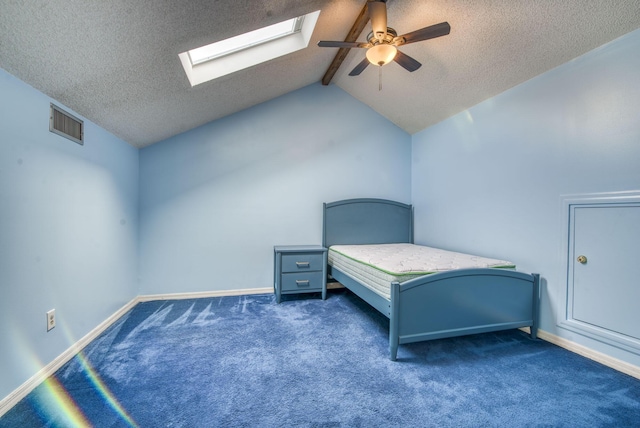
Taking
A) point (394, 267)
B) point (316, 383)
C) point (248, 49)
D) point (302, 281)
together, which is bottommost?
point (316, 383)

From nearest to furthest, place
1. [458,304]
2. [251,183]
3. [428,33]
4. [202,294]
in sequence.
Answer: [428,33] < [458,304] < [202,294] < [251,183]

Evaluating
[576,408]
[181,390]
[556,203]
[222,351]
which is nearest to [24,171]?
[181,390]

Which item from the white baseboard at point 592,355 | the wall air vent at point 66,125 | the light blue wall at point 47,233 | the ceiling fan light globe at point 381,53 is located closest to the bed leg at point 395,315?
the white baseboard at point 592,355

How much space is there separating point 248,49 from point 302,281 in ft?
8.04

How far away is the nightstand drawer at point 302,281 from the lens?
3.16m

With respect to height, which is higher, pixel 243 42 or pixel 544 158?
pixel 243 42

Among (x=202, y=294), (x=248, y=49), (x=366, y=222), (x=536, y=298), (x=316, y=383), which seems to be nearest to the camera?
(x=316, y=383)

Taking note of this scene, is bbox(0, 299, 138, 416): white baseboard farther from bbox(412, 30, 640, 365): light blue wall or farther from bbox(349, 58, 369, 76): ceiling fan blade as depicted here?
bbox(412, 30, 640, 365): light blue wall

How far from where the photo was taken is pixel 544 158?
2.32 meters

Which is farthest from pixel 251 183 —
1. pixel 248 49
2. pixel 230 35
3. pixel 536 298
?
pixel 536 298

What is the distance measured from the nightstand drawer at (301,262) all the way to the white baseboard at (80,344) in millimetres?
616

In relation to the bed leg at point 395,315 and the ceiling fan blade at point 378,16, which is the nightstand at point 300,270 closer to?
the bed leg at point 395,315

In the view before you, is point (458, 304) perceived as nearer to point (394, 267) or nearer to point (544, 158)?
point (394, 267)

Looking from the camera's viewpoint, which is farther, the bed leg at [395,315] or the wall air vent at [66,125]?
the bed leg at [395,315]
